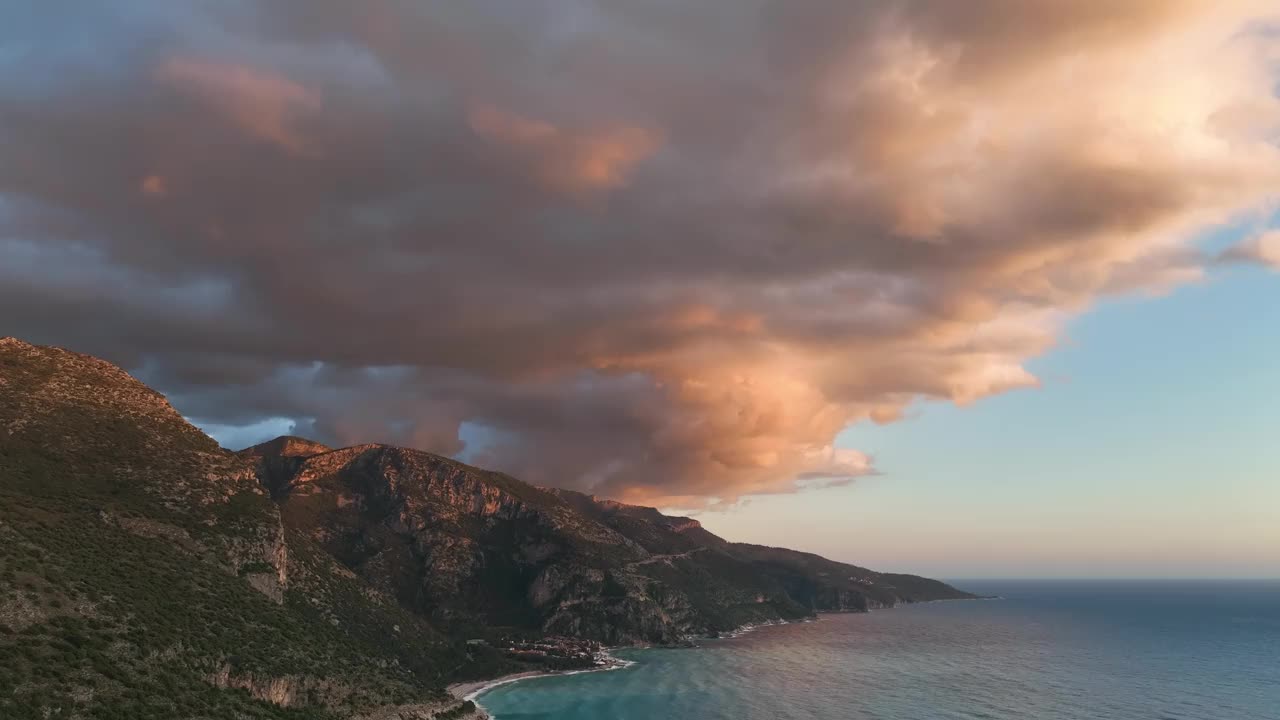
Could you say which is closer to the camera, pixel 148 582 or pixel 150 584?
pixel 150 584

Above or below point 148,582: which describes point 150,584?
below

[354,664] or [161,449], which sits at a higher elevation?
[161,449]

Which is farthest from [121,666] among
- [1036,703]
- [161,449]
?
[1036,703]

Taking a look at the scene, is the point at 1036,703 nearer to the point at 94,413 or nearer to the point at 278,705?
the point at 278,705

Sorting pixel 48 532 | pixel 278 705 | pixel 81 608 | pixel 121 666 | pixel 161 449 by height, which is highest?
pixel 161 449

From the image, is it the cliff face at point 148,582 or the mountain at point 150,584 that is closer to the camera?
the cliff face at point 148,582

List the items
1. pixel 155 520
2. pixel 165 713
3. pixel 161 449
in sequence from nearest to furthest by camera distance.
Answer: pixel 165 713
pixel 155 520
pixel 161 449

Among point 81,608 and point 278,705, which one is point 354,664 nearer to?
point 278,705

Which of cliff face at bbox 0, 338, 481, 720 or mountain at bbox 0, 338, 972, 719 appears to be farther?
mountain at bbox 0, 338, 972, 719

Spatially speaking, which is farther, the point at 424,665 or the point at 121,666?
the point at 424,665

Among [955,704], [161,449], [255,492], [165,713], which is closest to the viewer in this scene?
[165,713]
